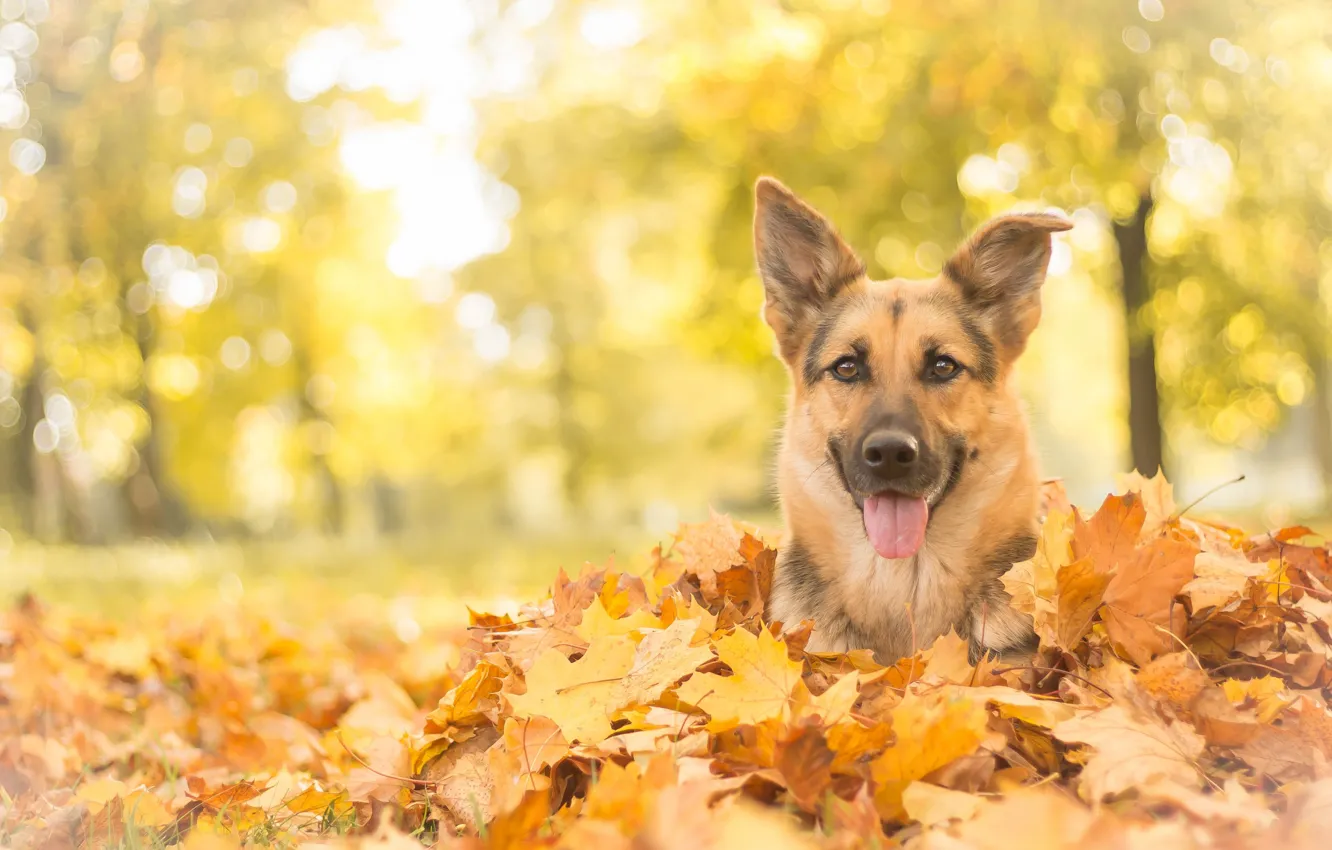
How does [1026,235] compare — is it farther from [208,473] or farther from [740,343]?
[208,473]

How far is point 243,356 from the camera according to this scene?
2597 centimetres

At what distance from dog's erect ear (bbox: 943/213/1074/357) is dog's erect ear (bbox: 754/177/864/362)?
0.41m

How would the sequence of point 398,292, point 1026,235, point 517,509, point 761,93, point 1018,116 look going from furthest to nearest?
point 517,509
point 398,292
point 761,93
point 1018,116
point 1026,235

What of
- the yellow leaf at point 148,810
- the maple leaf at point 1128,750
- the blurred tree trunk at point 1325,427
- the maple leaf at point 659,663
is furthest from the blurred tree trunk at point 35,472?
the blurred tree trunk at point 1325,427

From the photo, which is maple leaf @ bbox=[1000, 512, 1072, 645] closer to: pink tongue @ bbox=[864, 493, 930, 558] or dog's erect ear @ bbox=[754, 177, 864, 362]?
pink tongue @ bbox=[864, 493, 930, 558]

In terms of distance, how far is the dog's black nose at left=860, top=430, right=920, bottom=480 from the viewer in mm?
3309

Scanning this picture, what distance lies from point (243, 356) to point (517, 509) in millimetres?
20851

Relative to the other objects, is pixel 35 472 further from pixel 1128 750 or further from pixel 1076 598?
pixel 1128 750

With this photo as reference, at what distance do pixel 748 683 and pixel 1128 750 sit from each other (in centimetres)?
84

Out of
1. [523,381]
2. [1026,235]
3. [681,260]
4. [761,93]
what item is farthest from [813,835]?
[523,381]

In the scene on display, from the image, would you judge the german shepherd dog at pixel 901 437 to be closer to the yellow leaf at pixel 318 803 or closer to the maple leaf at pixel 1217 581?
the maple leaf at pixel 1217 581

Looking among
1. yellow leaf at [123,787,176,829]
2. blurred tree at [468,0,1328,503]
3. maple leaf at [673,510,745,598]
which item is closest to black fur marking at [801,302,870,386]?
maple leaf at [673,510,745,598]

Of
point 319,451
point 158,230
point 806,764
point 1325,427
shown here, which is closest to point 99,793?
→ point 806,764

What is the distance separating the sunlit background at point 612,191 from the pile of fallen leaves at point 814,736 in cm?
406
